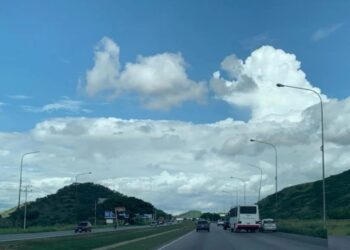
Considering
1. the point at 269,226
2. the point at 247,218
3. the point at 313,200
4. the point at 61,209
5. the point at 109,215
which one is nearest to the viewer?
the point at 247,218

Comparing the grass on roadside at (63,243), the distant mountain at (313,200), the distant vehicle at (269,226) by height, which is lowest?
the grass on roadside at (63,243)

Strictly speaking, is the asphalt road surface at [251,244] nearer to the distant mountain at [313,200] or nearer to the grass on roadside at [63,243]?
the grass on roadside at [63,243]

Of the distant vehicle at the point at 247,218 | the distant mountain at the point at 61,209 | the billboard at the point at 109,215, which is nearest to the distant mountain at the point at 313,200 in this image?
the billboard at the point at 109,215

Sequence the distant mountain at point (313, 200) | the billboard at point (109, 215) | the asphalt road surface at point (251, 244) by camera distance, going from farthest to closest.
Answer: the billboard at point (109, 215) < the distant mountain at point (313, 200) < the asphalt road surface at point (251, 244)

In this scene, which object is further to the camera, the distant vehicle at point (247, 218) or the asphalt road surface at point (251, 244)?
the distant vehicle at point (247, 218)

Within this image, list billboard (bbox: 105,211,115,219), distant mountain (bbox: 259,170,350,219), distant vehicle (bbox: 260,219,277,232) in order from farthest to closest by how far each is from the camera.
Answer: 1. billboard (bbox: 105,211,115,219)
2. distant mountain (bbox: 259,170,350,219)
3. distant vehicle (bbox: 260,219,277,232)

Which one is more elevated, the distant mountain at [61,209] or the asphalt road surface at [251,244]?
the distant mountain at [61,209]

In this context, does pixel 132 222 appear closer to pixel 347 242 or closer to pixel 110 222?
pixel 110 222

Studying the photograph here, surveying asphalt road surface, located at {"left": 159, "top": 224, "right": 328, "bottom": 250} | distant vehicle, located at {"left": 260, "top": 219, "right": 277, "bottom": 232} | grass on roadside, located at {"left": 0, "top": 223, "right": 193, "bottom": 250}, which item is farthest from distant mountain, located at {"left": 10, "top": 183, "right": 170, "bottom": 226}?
asphalt road surface, located at {"left": 159, "top": 224, "right": 328, "bottom": 250}

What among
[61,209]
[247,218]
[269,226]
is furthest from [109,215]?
[247,218]

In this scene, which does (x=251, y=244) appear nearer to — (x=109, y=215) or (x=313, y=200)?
(x=313, y=200)

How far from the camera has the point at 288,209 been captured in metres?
174

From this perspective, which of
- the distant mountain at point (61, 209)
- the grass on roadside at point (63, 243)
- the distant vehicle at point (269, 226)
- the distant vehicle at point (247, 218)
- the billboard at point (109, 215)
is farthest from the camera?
the billboard at point (109, 215)

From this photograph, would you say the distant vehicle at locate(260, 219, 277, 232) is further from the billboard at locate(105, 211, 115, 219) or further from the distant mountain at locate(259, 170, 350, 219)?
the billboard at locate(105, 211, 115, 219)
